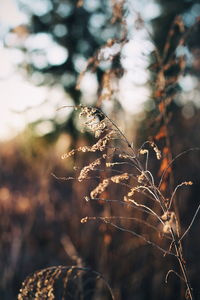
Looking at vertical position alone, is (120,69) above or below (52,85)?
below

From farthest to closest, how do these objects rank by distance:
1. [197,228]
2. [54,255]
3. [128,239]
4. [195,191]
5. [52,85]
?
[52,85], [195,191], [197,228], [54,255], [128,239]

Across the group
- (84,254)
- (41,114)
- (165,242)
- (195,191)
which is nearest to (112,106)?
(165,242)

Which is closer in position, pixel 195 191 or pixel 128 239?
pixel 128 239

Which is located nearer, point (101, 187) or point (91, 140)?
point (101, 187)

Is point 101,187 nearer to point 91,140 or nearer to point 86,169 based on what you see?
point 86,169

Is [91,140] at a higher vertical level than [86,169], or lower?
higher

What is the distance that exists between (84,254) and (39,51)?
18.2 feet

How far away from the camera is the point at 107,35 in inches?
347

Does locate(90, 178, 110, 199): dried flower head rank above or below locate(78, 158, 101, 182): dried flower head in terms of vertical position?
below

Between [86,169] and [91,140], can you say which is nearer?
[86,169]

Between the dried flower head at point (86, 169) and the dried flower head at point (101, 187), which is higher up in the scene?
the dried flower head at point (86, 169)

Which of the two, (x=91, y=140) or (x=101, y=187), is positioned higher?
(x=91, y=140)

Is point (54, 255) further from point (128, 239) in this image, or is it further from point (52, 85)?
point (52, 85)

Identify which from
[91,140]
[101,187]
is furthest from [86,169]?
[91,140]
